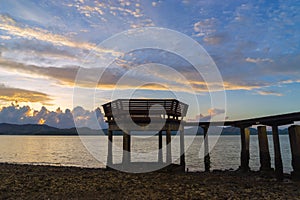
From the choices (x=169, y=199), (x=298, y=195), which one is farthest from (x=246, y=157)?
(x=169, y=199)

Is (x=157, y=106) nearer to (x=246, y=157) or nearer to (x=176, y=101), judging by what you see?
(x=176, y=101)

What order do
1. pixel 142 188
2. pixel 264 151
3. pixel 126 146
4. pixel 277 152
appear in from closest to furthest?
pixel 142 188
pixel 277 152
pixel 126 146
pixel 264 151

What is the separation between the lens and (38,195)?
35.3 feet

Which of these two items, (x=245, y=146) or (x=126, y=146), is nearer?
(x=126, y=146)

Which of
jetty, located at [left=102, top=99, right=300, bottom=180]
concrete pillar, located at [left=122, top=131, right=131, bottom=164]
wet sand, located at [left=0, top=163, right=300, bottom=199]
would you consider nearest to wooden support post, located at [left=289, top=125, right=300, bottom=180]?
jetty, located at [left=102, top=99, right=300, bottom=180]

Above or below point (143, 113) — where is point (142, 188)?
below

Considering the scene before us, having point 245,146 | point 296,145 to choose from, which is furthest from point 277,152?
point 245,146

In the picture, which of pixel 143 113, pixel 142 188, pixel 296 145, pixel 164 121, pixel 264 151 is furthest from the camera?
pixel 264 151

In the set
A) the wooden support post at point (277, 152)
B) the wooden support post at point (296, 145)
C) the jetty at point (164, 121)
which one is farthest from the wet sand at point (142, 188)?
the jetty at point (164, 121)

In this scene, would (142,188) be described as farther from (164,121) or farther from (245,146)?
(245,146)

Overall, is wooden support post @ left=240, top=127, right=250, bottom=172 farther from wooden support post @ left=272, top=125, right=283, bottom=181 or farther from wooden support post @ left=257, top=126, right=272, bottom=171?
wooden support post @ left=272, top=125, right=283, bottom=181

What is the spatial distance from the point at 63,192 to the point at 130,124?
6.15 meters

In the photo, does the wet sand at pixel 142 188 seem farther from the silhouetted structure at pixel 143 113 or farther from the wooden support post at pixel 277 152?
the silhouetted structure at pixel 143 113

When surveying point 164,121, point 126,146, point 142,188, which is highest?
point 164,121
